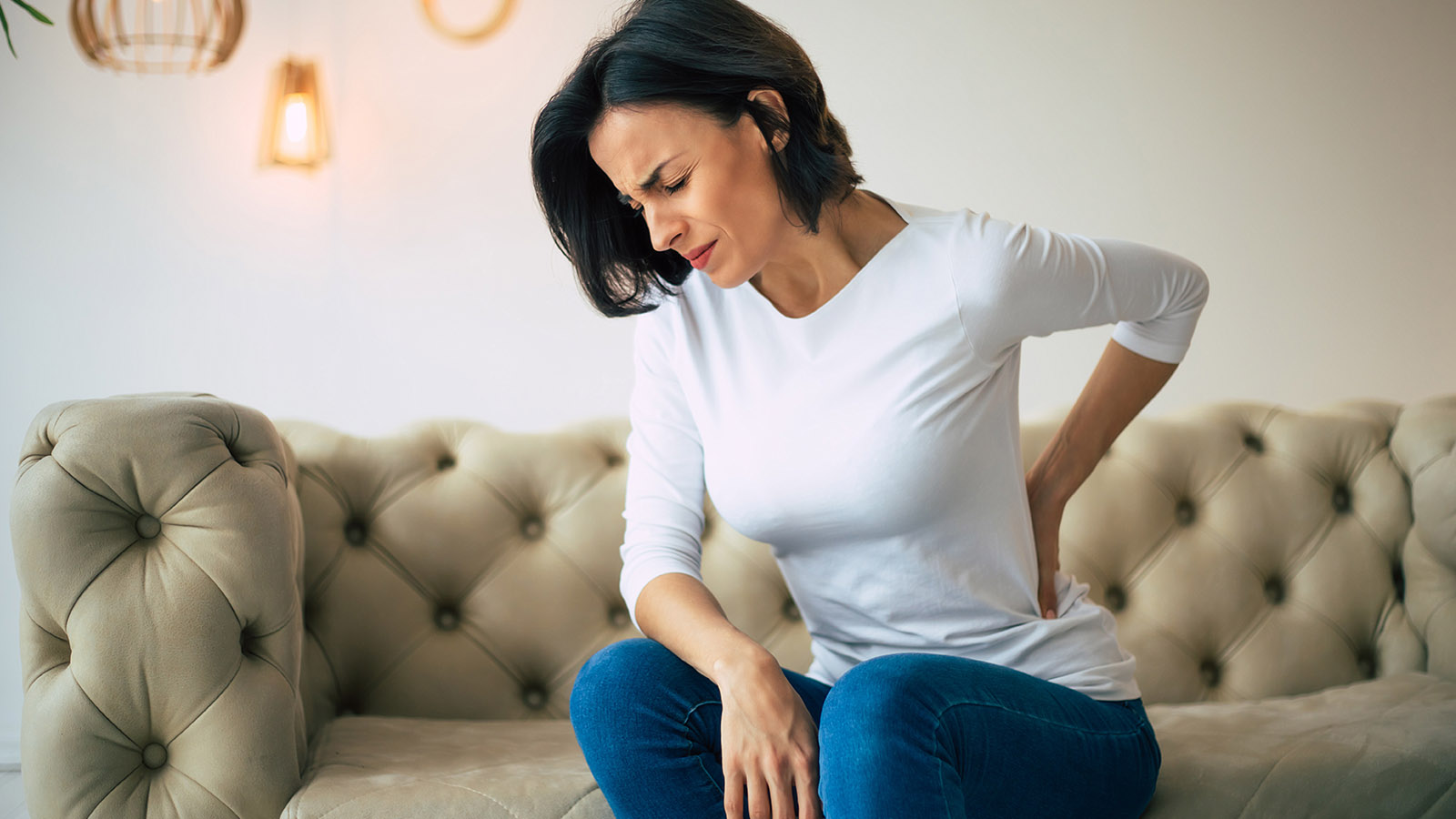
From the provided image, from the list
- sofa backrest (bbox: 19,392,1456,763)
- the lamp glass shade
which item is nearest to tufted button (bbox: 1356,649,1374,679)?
sofa backrest (bbox: 19,392,1456,763)

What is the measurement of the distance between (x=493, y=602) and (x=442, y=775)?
35cm

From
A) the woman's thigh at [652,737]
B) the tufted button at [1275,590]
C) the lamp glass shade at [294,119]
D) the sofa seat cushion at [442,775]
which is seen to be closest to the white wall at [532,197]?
the lamp glass shade at [294,119]

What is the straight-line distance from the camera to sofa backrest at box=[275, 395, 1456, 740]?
1.34 metres

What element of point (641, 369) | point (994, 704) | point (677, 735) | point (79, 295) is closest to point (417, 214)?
point (79, 295)

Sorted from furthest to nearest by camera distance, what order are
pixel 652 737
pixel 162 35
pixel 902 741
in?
pixel 162 35 → pixel 652 737 → pixel 902 741

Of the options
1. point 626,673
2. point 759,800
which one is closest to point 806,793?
point 759,800

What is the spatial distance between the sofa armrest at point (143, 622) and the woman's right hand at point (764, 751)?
50cm

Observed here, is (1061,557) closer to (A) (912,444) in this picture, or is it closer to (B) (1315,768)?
(B) (1315,768)

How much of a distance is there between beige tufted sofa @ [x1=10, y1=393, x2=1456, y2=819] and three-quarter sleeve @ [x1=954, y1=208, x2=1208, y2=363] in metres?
0.44

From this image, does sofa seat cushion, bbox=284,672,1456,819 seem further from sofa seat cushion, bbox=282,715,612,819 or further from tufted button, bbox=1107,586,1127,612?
tufted button, bbox=1107,586,1127,612

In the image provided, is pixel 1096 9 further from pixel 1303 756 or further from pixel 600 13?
pixel 1303 756

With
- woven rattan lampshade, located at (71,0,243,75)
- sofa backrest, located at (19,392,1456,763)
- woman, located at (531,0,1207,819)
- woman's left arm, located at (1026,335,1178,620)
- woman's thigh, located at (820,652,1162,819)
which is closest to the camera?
woman's thigh, located at (820,652,1162,819)

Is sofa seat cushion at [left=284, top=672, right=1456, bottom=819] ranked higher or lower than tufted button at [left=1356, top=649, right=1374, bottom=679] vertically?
higher

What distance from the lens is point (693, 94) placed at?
Answer: 871mm
